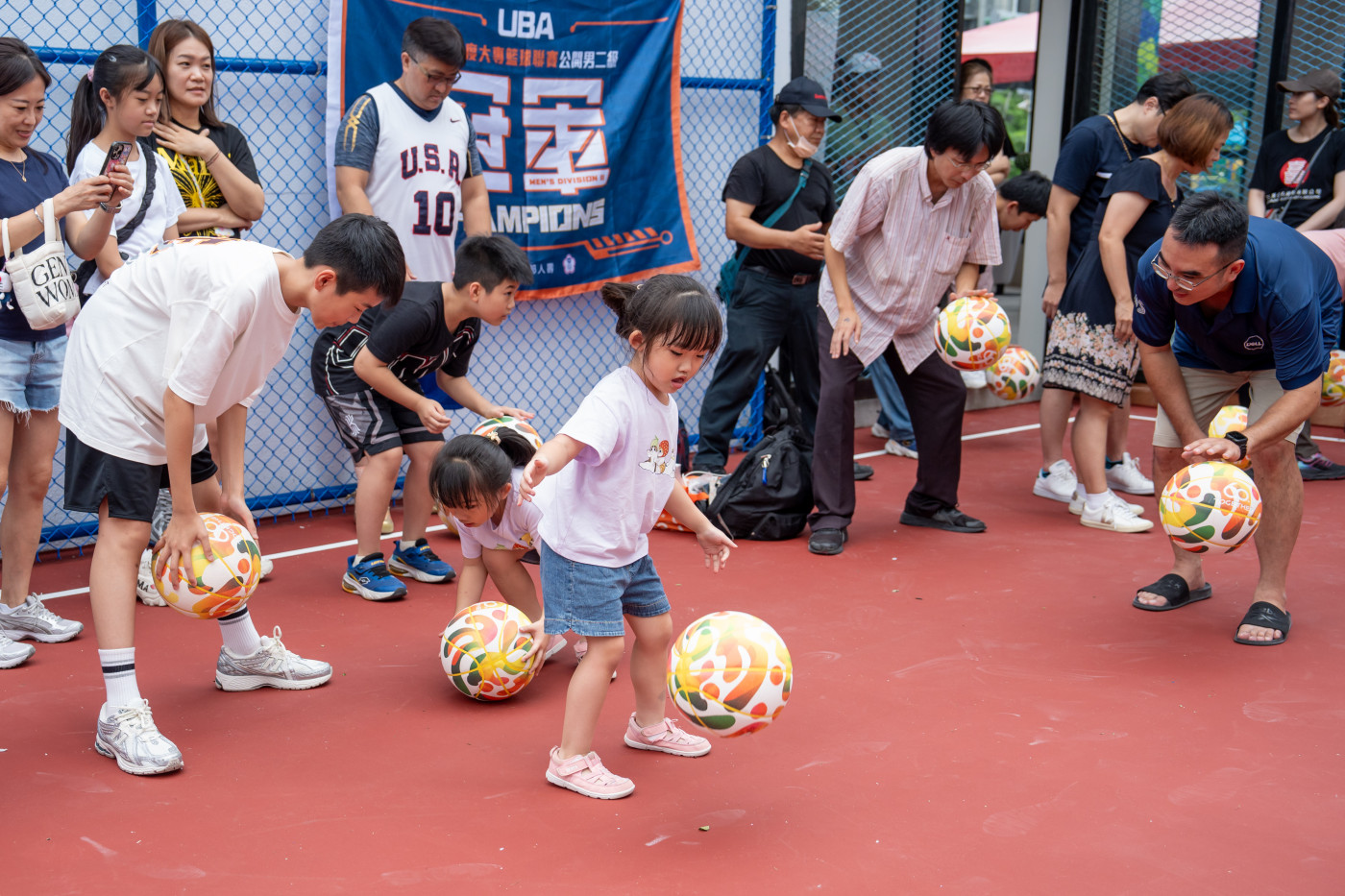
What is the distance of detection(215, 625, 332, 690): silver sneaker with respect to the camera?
3.67 m

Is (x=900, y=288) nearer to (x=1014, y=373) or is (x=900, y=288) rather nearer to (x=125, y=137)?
(x=1014, y=373)

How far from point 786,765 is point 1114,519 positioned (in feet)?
10.0

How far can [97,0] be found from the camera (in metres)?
5.01

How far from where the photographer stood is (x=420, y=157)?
5289mm

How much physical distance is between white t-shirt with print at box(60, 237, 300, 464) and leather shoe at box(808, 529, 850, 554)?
109 inches

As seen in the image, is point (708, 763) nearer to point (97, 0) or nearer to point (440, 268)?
point (440, 268)

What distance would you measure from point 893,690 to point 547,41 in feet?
13.5

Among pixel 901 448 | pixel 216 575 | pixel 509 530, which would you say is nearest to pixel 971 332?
pixel 901 448

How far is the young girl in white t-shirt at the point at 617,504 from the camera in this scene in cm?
286

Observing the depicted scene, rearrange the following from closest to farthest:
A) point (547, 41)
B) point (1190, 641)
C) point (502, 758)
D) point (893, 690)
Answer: point (502, 758), point (893, 690), point (1190, 641), point (547, 41)

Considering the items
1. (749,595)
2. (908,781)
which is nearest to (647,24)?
(749,595)

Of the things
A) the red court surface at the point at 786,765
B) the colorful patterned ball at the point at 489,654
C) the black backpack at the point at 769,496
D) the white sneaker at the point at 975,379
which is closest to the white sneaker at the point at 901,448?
the white sneaker at the point at 975,379

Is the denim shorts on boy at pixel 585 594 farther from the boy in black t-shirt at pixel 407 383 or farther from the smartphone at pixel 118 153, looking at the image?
the smartphone at pixel 118 153

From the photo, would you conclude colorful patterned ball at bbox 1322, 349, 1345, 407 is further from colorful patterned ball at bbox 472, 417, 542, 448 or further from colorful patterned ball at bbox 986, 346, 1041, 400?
colorful patterned ball at bbox 472, 417, 542, 448
